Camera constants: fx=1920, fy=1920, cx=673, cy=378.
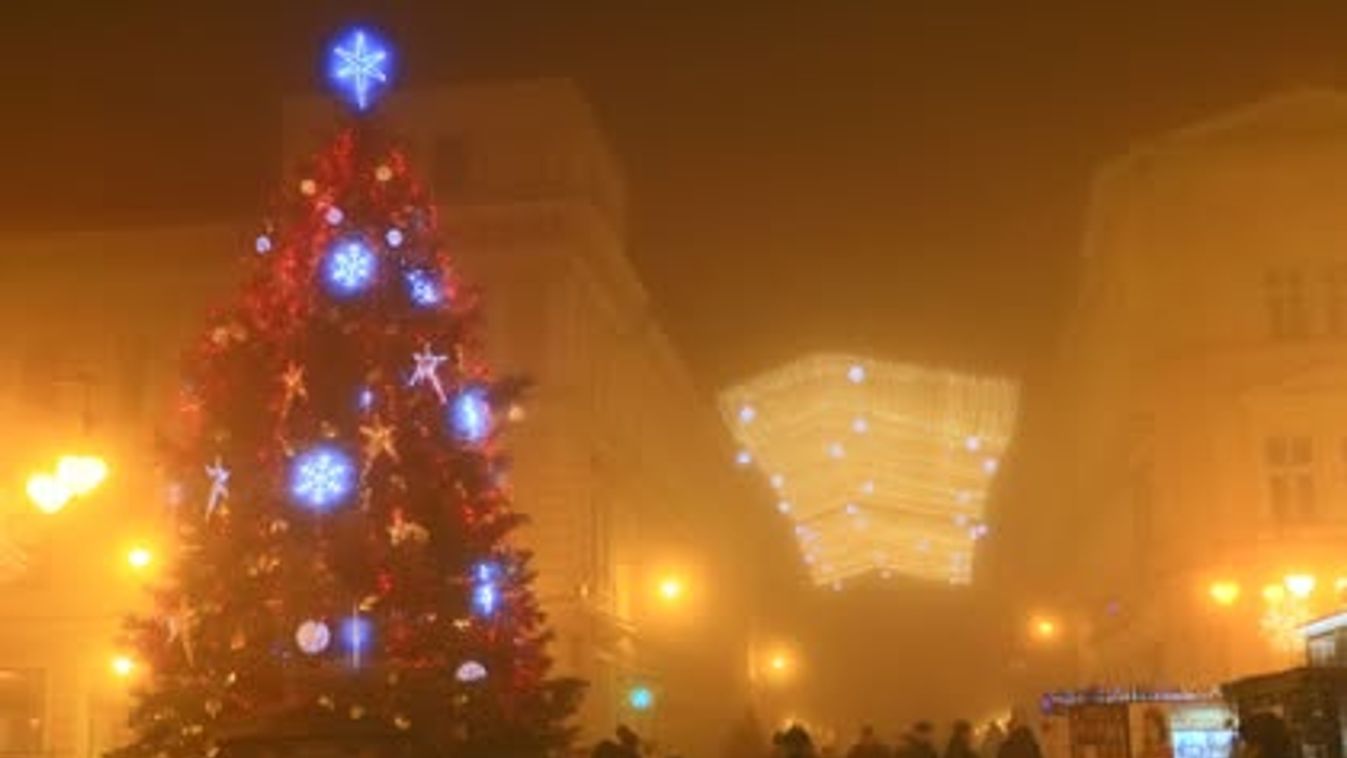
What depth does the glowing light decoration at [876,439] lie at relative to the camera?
57.8 metres

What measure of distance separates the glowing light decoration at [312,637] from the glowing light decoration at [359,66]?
6139mm

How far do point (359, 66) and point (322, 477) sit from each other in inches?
207

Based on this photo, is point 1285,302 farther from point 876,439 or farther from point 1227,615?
point 876,439

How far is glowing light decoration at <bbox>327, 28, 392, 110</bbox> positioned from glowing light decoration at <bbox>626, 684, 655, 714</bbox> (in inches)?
868

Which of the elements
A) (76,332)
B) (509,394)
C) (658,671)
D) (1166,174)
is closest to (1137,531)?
(1166,174)

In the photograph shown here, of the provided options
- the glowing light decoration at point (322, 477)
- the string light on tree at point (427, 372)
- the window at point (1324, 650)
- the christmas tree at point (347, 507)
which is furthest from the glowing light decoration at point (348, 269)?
the window at point (1324, 650)

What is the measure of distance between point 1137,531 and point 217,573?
37.5 meters

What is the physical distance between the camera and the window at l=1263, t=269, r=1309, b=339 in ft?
151

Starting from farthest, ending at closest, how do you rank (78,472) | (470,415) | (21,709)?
(21,709), (470,415), (78,472)

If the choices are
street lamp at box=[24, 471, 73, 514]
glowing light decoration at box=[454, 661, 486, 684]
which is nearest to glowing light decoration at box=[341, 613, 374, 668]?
glowing light decoration at box=[454, 661, 486, 684]

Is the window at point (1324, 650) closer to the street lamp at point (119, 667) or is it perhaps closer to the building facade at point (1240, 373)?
the building facade at point (1240, 373)

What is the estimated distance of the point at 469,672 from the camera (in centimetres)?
2091

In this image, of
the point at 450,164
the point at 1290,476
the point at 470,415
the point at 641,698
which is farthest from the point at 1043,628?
the point at 470,415

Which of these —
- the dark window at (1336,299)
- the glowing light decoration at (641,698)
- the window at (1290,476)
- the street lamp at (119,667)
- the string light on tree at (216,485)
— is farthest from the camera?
the dark window at (1336,299)
